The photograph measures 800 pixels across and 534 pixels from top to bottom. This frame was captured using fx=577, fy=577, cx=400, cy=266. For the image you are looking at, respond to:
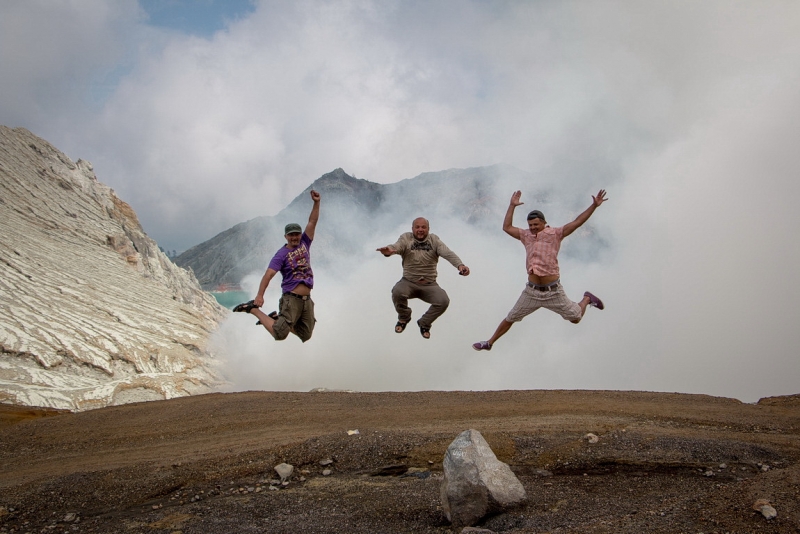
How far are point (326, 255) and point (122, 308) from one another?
54.4 m

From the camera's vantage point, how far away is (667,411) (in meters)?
16.0

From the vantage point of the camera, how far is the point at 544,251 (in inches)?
471

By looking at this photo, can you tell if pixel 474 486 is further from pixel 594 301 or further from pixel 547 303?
pixel 594 301

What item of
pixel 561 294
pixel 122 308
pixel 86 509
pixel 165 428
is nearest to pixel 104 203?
pixel 122 308

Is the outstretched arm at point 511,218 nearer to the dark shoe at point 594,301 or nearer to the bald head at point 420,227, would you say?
the bald head at point 420,227

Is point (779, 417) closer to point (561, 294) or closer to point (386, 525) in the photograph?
point (561, 294)

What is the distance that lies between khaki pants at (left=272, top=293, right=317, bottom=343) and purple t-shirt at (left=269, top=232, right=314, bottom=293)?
27cm

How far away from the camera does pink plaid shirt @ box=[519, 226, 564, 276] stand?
11.8 metres

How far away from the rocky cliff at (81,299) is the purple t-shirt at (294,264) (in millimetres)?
19917

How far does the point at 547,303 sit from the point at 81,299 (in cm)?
3297

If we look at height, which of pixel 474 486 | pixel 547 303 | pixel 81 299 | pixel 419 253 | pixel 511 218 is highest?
pixel 81 299

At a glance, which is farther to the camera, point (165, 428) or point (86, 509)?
point (165, 428)

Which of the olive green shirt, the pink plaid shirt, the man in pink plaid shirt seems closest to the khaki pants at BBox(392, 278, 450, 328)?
the olive green shirt

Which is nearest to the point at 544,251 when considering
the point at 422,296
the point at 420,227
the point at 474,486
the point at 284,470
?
the point at 420,227
